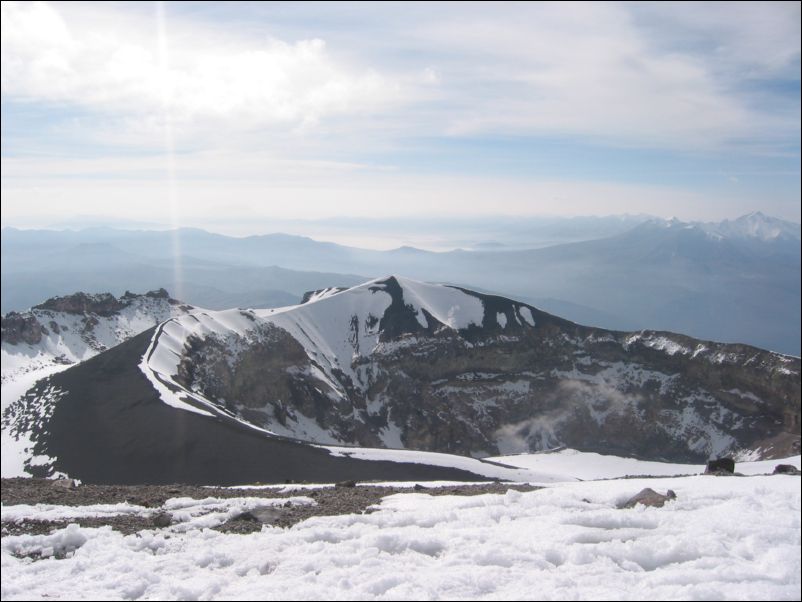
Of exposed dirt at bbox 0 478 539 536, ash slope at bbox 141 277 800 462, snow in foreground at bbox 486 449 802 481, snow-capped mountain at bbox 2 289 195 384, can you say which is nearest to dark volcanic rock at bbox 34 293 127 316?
snow-capped mountain at bbox 2 289 195 384

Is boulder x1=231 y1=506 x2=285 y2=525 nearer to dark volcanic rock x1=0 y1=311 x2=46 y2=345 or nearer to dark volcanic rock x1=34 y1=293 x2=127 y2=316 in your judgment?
dark volcanic rock x1=0 y1=311 x2=46 y2=345

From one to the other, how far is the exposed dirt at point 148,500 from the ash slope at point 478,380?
56.9 metres

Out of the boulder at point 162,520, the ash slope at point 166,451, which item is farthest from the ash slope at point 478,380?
the boulder at point 162,520

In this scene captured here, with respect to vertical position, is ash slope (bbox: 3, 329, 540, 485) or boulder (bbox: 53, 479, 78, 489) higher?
boulder (bbox: 53, 479, 78, 489)

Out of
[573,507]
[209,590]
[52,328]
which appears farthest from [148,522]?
[52,328]

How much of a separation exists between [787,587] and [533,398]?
9940cm

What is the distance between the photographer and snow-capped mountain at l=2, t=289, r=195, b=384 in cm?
8006

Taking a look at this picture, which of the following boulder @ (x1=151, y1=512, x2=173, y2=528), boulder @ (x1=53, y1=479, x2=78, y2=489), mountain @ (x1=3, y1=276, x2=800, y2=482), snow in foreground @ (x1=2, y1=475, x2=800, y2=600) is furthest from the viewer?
mountain @ (x1=3, y1=276, x2=800, y2=482)

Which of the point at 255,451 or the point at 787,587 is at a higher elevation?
the point at 787,587

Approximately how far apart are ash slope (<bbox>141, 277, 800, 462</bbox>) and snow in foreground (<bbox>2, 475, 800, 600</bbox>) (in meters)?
67.0

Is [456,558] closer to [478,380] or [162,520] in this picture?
[162,520]

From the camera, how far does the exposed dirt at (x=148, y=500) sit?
11.7 m

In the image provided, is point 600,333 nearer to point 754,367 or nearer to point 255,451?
point 754,367

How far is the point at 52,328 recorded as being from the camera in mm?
89438
